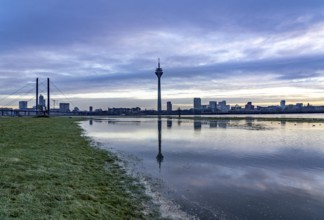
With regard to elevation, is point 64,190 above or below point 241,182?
above

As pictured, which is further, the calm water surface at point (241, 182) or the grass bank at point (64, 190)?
the calm water surface at point (241, 182)

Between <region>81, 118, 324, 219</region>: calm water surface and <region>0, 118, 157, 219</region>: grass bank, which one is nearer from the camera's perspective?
<region>0, 118, 157, 219</region>: grass bank

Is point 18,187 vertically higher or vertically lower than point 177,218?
higher

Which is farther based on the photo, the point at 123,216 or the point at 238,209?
the point at 238,209

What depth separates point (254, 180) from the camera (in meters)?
12.2

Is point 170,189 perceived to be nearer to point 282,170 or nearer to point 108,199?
point 108,199

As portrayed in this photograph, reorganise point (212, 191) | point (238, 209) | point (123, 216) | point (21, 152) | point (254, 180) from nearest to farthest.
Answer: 1. point (123, 216)
2. point (238, 209)
3. point (212, 191)
4. point (254, 180)
5. point (21, 152)

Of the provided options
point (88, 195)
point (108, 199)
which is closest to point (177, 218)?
point (108, 199)

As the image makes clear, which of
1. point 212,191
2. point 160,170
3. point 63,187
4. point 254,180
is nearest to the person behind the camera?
point 63,187

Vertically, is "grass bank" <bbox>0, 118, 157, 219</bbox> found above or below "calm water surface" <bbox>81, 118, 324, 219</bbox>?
above

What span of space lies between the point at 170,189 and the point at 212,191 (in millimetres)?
1633

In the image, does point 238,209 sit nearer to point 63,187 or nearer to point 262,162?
point 63,187

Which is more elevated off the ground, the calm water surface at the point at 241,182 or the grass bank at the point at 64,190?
the grass bank at the point at 64,190

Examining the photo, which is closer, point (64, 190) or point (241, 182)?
point (64, 190)
